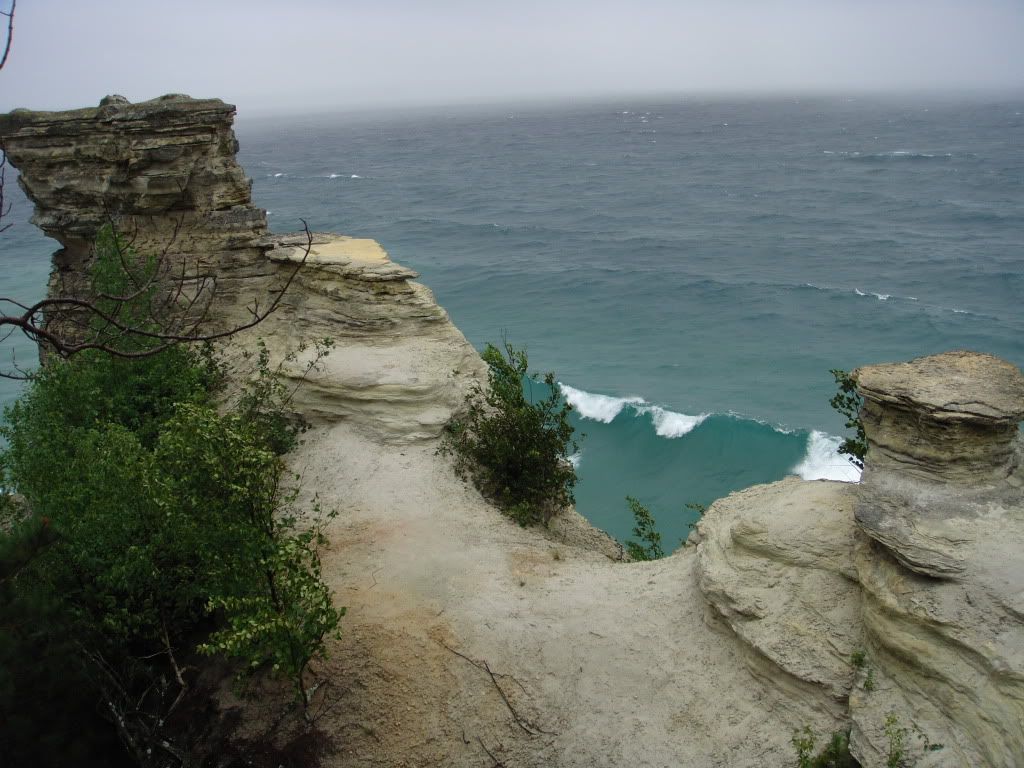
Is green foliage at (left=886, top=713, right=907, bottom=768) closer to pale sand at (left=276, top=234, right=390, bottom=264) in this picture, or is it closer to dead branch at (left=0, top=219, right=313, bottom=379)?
dead branch at (left=0, top=219, right=313, bottom=379)

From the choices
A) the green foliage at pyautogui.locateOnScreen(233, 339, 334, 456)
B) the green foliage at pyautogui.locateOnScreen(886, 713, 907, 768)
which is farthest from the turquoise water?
the green foliage at pyautogui.locateOnScreen(886, 713, 907, 768)

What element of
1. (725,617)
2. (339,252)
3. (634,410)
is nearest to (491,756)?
(725,617)

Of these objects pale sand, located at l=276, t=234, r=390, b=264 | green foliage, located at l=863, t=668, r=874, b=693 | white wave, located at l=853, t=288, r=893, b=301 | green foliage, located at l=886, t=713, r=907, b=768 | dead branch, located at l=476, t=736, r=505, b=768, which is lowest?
white wave, located at l=853, t=288, r=893, b=301

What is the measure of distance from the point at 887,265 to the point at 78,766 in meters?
53.1

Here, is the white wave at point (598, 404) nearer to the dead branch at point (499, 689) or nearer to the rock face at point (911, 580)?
the rock face at point (911, 580)

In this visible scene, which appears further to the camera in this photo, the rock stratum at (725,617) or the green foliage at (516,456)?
the green foliage at (516,456)

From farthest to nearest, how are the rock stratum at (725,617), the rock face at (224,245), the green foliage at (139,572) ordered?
the rock face at (224,245) → the green foliage at (139,572) → the rock stratum at (725,617)

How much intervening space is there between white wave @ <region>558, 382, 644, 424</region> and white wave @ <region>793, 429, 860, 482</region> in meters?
7.11

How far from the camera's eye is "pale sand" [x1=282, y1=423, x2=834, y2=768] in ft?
30.5

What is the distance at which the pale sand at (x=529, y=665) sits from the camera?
9.30 meters

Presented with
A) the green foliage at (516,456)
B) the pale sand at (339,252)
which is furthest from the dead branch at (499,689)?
the pale sand at (339,252)

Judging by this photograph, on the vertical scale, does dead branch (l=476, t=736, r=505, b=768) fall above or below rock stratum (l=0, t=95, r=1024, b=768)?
below

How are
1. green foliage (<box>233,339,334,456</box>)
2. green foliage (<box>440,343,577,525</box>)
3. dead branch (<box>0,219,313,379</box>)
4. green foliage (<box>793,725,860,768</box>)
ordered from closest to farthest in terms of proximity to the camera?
dead branch (<box>0,219,313,379</box>), green foliage (<box>793,725,860,768</box>), green foliage (<box>440,343,577,525</box>), green foliage (<box>233,339,334,456</box>)

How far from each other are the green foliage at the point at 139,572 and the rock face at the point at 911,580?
205 inches
